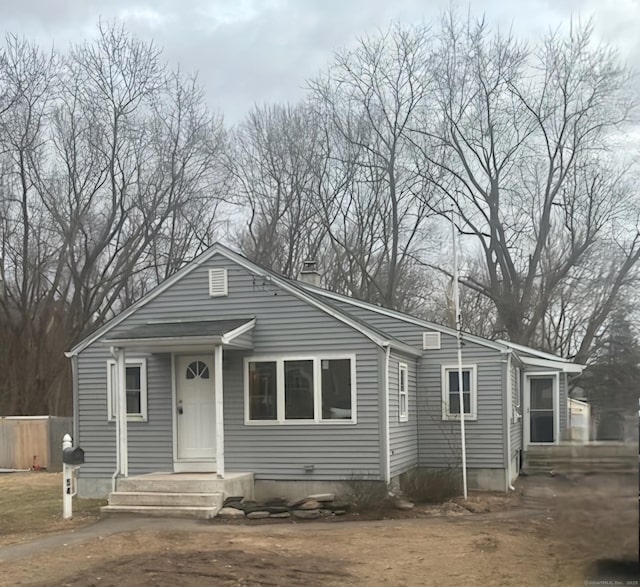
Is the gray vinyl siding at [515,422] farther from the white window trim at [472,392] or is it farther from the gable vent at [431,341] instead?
→ the gable vent at [431,341]

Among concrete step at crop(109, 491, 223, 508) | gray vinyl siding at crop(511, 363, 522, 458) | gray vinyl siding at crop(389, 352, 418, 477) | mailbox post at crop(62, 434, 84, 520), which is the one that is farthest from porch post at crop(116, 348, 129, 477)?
gray vinyl siding at crop(511, 363, 522, 458)

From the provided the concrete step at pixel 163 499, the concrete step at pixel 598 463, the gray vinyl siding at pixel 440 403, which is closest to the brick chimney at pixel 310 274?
the gray vinyl siding at pixel 440 403

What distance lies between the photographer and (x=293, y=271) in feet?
102

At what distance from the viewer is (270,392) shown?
1270 centimetres

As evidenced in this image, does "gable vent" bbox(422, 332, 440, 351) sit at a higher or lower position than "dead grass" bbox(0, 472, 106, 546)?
higher

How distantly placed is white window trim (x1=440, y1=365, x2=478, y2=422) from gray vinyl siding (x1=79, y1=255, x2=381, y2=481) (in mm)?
3031

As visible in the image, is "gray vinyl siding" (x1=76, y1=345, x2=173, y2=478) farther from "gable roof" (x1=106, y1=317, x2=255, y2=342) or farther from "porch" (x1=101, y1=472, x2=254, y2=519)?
"porch" (x1=101, y1=472, x2=254, y2=519)

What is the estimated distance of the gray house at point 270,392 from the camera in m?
12.2

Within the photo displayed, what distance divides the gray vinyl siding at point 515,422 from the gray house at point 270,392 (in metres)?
1.16

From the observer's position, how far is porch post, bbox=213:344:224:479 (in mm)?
11836

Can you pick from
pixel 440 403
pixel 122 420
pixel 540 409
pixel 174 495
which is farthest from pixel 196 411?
pixel 540 409

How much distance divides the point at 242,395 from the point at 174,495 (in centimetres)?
215

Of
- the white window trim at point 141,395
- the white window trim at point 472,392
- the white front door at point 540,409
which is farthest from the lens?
the white front door at point 540,409

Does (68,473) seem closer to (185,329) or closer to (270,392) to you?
(185,329)
